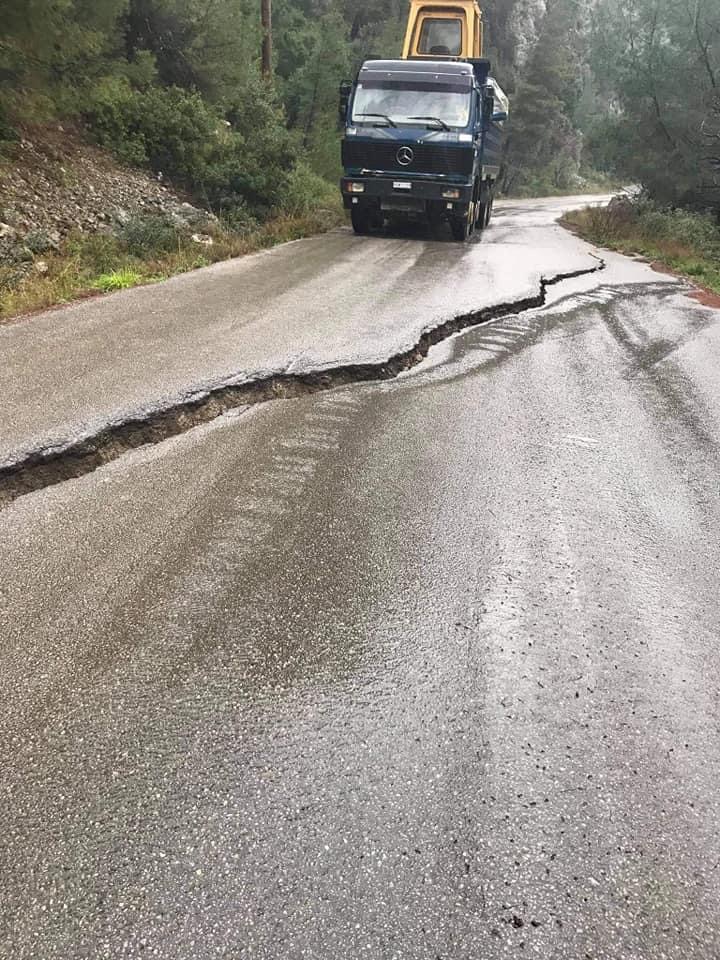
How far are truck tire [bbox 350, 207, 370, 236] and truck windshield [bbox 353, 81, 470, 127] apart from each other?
1.57m

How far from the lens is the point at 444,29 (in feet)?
51.8

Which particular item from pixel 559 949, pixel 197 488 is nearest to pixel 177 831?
pixel 559 949

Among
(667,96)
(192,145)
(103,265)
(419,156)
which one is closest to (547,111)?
(667,96)

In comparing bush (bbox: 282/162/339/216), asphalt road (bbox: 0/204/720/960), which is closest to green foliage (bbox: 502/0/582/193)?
bush (bbox: 282/162/339/216)

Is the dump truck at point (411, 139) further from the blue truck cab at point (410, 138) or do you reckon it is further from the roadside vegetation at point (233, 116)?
the roadside vegetation at point (233, 116)

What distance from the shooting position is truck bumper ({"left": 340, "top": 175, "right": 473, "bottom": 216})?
12.0 meters

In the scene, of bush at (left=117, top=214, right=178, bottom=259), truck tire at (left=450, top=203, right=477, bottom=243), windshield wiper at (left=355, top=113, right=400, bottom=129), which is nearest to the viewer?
bush at (left=117, top=214, right=178, bottom=259)

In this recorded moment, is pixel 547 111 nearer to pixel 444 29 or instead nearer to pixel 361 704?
pixel 444 29

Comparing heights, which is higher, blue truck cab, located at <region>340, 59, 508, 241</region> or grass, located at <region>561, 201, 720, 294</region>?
blue truck cab, located at <region>340, 59, 508, 241</region>

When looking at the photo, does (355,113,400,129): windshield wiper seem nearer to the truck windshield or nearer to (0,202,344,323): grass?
the truck windshield

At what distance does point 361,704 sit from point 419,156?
1195 centimetres

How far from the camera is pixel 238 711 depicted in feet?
6.59

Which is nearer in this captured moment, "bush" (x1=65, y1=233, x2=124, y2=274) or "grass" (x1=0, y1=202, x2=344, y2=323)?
"grass" (x1=0, y1=202, x2=344, y2=323)

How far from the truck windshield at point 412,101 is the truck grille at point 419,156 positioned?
60 cm
